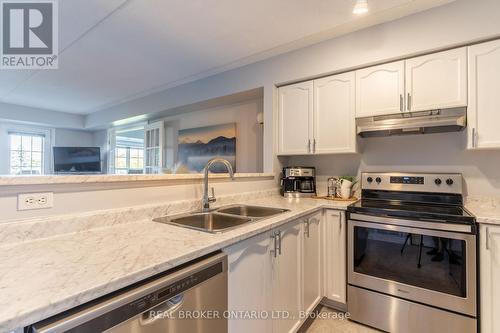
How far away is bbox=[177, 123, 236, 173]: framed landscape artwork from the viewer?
→ 3.58 m

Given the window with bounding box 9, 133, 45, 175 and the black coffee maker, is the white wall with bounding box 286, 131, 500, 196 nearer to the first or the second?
the black coffee maker

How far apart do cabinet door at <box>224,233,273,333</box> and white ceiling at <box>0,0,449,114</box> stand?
1.73 m

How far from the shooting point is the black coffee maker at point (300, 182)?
8.16ft

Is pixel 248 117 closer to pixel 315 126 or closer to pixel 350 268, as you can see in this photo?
pixel 315 126

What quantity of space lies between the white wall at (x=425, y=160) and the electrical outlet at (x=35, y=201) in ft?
7.46

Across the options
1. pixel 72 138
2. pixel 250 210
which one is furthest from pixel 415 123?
pixel 72 138

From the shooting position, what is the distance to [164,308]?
0.81m

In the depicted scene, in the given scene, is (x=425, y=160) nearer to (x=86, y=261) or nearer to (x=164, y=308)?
(x=164, y=308)

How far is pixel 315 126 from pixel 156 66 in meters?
2.05

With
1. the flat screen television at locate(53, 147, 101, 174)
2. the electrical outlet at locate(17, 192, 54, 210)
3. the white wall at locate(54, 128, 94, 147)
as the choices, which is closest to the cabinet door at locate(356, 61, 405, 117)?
the electrical outlet at locate(17, 192, 54, 210)

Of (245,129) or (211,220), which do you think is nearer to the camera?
(211,220)

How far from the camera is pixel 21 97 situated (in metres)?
4.27

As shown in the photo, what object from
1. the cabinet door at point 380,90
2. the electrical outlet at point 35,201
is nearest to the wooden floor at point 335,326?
the cabinet door at point 380,90

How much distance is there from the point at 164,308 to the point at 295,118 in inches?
82.6
